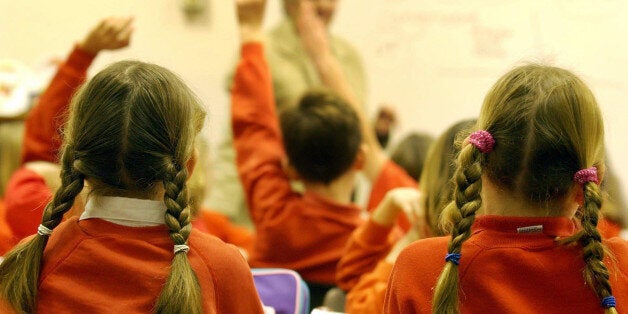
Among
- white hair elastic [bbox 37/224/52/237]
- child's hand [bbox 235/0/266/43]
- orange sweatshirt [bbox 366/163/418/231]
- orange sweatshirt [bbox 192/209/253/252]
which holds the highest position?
child's hand [bbox 235/0/266/43]

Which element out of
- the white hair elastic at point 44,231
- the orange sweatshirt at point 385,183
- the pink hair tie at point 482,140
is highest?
the pink hair tie at point 482,140

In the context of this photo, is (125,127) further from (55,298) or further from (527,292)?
(527,292)

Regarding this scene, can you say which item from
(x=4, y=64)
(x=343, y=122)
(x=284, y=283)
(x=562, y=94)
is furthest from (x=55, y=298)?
(x=4, y=64)

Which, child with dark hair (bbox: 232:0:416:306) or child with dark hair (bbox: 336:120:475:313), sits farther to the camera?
child with dark hair (bbox: 232:0:416:306)

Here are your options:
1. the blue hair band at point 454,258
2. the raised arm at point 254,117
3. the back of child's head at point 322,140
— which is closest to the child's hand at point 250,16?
the raised arm at point 254,117

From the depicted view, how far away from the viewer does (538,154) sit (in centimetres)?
112

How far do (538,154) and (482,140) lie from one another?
3.0 inches

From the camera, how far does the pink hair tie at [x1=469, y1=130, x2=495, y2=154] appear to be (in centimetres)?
112

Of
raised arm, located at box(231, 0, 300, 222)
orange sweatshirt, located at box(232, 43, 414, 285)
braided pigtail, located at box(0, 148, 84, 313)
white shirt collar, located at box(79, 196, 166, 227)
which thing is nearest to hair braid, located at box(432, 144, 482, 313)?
white shirt collar, located at box(79, 196, 166, 227)

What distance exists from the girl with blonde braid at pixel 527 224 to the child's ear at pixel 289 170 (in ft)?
2.45

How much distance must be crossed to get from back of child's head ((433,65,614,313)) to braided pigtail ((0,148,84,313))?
0.50 metres

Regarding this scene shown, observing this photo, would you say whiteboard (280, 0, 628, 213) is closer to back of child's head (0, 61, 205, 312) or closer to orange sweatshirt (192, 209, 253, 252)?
orange sweatshirt (192, 209, 253, 252)

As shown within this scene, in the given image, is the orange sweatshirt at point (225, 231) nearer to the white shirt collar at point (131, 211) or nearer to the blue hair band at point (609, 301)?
the white shirt collar at point (131, 211)

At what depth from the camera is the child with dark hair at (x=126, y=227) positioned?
43.3 inches
